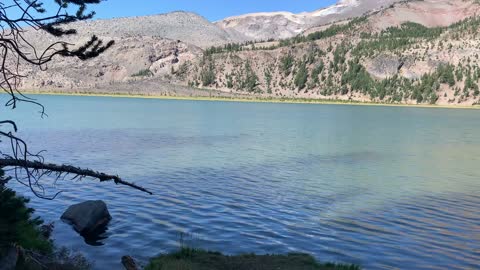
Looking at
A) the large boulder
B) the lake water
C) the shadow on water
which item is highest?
the large boulder

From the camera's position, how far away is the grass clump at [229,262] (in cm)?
1172

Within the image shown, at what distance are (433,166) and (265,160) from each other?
12956 millimetres

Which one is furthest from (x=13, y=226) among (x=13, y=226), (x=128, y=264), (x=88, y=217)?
(x=88, y=217)

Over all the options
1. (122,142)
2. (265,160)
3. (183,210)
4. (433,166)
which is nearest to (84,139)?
(122,142)

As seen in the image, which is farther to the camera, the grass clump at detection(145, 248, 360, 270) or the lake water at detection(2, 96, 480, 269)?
the lake water at detection(2, 96, 480, 269)

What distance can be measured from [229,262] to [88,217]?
6610 millimetres

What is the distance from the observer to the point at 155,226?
17.2 m

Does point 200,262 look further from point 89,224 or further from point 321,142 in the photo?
point 321,142

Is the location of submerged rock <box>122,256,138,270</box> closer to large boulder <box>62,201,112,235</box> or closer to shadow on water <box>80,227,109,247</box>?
shadow on water <box>80,227,109,247</box>

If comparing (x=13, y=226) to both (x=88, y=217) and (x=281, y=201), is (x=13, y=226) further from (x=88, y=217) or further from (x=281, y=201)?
(x=281, y=201)

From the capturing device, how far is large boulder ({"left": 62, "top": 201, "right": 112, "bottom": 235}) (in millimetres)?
16234

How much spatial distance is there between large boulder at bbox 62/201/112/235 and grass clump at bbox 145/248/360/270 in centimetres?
415

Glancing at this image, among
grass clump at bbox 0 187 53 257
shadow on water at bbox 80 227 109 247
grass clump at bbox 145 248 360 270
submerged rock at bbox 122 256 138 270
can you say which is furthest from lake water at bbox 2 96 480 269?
grass clump at bbox 0 187 53 257

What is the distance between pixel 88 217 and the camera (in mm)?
16578
